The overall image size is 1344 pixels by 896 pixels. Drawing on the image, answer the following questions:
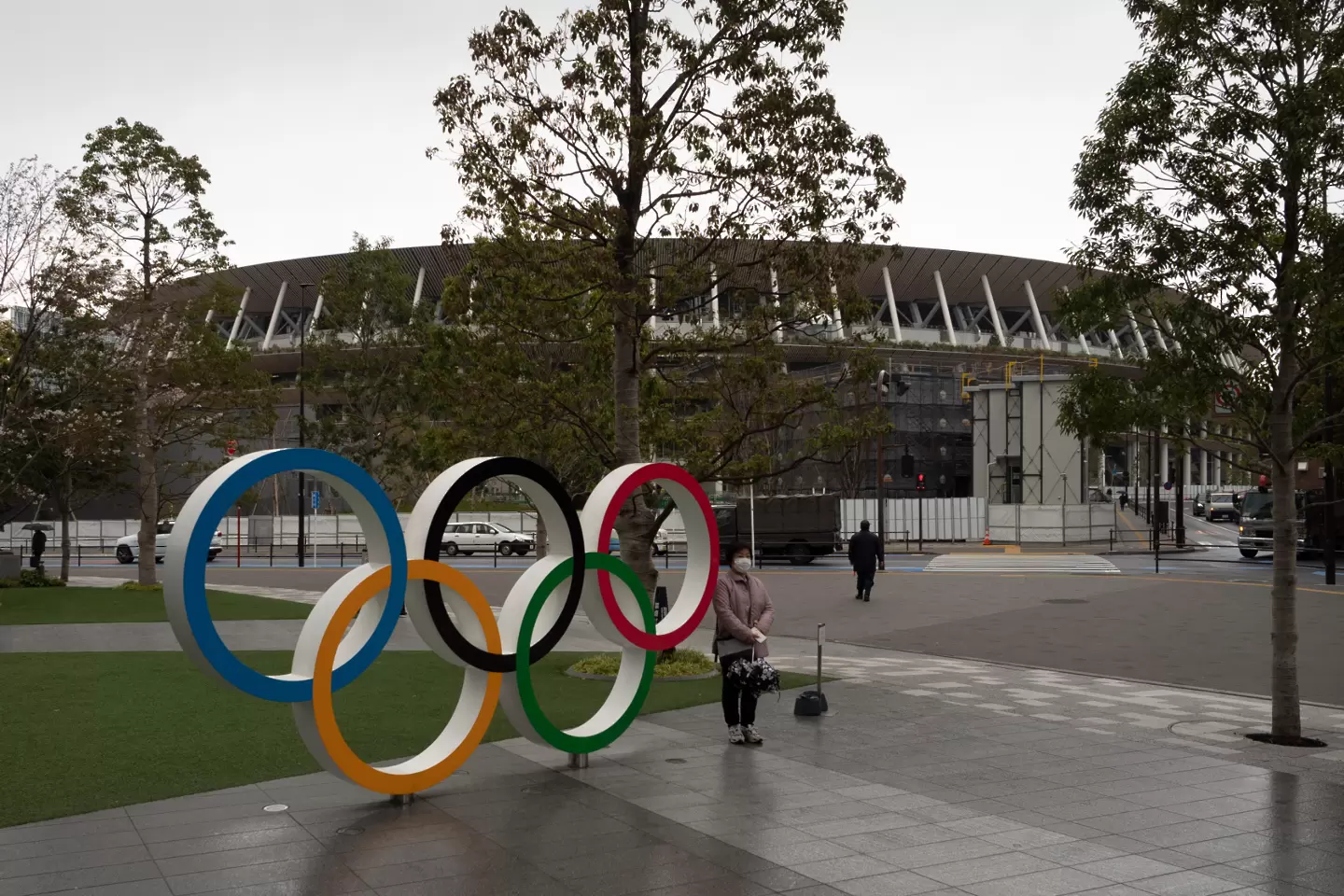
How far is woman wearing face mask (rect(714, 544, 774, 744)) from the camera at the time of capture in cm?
1010

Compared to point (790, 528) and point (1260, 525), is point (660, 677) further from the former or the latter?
point (1260, 525)

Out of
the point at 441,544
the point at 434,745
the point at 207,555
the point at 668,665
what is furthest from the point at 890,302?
the point at 207,555

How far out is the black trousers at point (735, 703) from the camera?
10195 millimetres

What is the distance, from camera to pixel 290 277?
253ft

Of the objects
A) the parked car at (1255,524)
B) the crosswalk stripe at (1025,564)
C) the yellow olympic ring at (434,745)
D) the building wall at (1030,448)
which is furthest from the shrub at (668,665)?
the building wall at (1030,448)

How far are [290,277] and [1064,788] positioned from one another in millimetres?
74794

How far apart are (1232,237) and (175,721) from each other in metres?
10.9

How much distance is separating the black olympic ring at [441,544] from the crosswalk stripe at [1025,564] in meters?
27.1

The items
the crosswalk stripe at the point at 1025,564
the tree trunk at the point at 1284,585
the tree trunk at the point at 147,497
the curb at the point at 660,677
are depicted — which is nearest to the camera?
the tree trunk at the point at 1284,585

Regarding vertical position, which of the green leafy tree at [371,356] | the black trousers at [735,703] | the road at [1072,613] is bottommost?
the road at [1072,613]

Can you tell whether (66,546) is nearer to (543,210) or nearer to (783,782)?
Result: (543,210)

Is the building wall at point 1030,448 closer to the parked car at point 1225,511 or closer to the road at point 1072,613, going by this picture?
the road at point 1072,613

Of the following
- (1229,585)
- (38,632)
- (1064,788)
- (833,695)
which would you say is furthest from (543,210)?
(1229,585)

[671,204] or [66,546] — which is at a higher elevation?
[671,204]
